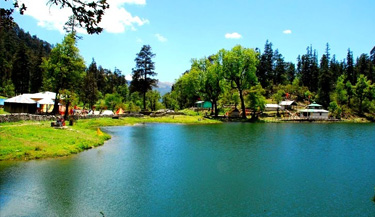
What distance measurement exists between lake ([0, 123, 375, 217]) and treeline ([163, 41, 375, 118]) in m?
53.0

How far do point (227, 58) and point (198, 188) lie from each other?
68.2m

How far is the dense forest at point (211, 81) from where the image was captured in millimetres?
57500

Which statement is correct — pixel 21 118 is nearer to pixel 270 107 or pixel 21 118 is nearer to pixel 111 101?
pixel 111 101

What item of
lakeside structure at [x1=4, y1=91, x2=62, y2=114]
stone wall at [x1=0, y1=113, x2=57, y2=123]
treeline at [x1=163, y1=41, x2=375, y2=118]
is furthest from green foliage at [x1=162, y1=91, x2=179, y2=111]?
stone wall at [x1=0, y1=113, x2=57, y2=123]

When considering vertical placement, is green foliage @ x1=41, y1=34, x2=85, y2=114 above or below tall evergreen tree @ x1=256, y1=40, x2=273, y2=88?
below

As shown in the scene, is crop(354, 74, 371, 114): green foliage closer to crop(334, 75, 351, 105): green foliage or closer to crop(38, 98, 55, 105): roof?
crop(334, 75, 351, 105): green foliage

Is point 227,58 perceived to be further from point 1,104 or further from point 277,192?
point 277,192

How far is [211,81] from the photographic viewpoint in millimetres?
85688

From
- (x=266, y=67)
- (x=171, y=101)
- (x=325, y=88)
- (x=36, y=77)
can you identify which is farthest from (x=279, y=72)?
(x=36, y=77)

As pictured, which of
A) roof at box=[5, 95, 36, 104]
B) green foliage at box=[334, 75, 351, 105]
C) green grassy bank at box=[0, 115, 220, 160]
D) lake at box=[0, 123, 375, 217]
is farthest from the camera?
green foliage at box=[334, 75, 351, 105]

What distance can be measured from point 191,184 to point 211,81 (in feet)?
217

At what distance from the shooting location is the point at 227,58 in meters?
84.5

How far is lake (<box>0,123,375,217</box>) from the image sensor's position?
1666cm

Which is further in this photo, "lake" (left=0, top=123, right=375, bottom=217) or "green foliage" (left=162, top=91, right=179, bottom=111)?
"green foliage" (left=162, top=91, right=179, bottom=111)
